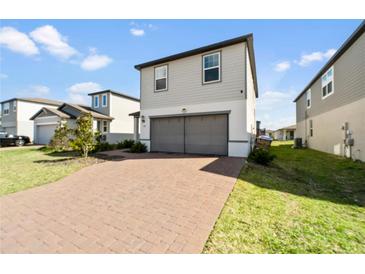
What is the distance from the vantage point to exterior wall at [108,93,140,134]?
20.0 meters

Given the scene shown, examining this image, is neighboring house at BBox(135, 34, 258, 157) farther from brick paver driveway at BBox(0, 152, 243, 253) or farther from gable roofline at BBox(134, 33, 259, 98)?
brick paver driveway at BBox(0, 152, 243, 253)

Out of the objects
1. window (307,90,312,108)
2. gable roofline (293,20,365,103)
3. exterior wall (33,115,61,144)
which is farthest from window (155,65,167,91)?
window (307,90,312,108)

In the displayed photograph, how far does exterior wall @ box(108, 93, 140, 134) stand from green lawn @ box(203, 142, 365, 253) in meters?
17.8

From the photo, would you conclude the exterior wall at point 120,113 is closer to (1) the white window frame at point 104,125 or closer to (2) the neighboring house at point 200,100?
(1) the white window frame at point 104,125

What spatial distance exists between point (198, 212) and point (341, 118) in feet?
42.5

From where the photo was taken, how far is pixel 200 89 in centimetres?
1012

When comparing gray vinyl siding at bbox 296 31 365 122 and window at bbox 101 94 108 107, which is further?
window at bbox 101 94 108 107

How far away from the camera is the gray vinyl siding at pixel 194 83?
9.11 meters

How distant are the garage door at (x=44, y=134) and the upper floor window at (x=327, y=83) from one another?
26175mm
